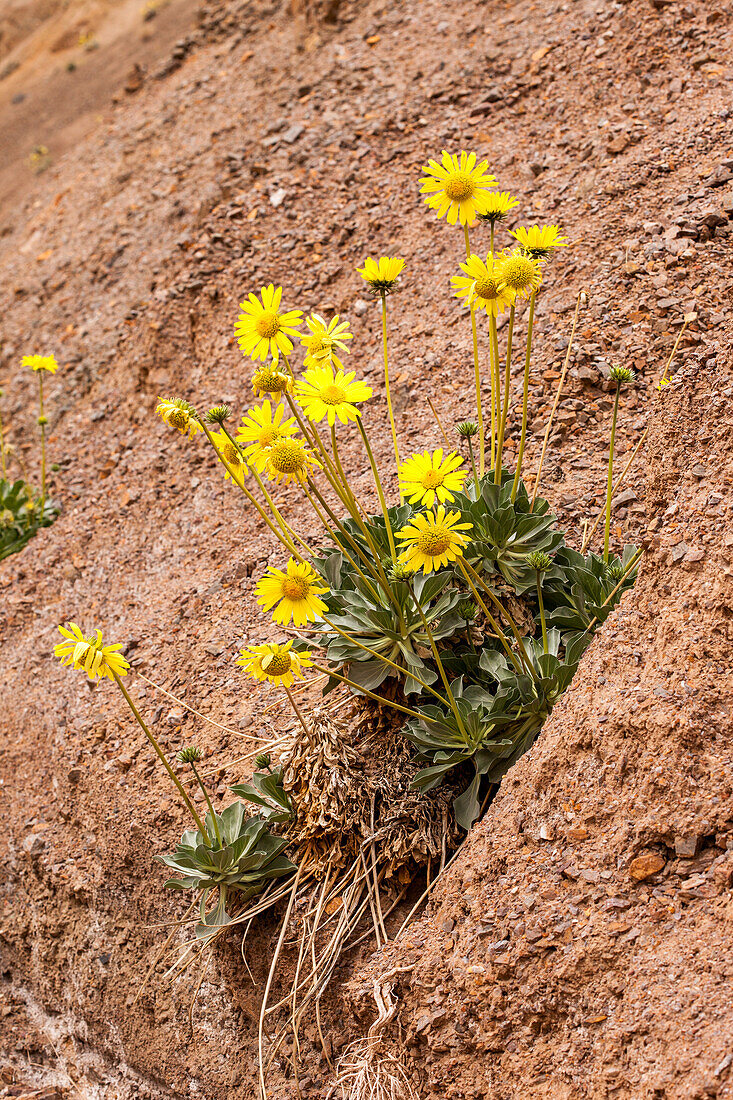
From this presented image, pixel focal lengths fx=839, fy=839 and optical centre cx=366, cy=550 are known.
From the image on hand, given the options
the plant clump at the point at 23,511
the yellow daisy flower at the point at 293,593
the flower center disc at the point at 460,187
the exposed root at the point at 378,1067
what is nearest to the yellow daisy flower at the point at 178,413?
the yellow daisy flower at the point at 293,593

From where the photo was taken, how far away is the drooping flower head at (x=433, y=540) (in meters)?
2.38

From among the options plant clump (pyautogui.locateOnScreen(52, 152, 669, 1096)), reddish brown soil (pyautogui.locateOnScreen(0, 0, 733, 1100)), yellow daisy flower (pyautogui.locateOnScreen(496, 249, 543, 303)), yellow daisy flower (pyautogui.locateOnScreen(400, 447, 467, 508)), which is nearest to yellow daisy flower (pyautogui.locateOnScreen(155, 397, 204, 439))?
plant clump (pyautogui.locateOnScreen(52, 152, 669, 1096))

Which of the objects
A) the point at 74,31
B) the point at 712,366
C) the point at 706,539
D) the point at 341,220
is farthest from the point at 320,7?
the point at 74,31

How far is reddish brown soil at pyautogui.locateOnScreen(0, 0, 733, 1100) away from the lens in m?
2.10

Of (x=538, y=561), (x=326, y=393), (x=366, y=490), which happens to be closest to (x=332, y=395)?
(x=326, y=393)

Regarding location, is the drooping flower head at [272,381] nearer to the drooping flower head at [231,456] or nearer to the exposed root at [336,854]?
the drooping flower head at [231,456]

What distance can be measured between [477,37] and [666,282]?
3188 mm

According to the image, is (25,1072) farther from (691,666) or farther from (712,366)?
(712,366)

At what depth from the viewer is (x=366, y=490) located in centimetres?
396

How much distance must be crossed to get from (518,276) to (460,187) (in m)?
0.45

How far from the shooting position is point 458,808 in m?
2.66

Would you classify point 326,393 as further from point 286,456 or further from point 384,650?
point 384,650

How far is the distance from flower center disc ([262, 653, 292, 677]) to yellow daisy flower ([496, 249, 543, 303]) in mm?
1309

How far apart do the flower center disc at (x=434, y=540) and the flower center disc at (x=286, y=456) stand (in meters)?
0.45
